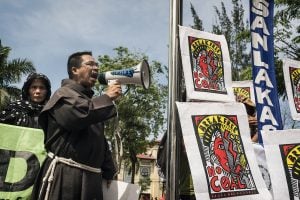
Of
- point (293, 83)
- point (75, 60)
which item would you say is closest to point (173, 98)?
point (75, 60)

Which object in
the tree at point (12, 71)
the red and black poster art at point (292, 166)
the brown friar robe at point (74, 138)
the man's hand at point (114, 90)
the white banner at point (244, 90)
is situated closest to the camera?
the brown friar robe at point (74, 138)

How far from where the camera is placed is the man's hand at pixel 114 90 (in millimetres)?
2485

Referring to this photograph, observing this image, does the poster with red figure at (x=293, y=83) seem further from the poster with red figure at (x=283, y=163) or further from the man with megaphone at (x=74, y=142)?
the man with megaphone at (x=74, y=142)

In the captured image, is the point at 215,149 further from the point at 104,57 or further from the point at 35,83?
the point at 104,57

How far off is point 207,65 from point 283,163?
0.89 metres

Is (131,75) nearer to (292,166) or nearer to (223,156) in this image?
(223,156)

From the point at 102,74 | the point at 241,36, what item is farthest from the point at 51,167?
the point at 241,36

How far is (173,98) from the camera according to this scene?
8.32 ft

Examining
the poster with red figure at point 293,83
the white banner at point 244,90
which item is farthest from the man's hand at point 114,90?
the white banner at point 244,90

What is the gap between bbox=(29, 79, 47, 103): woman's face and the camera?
3.31 metres

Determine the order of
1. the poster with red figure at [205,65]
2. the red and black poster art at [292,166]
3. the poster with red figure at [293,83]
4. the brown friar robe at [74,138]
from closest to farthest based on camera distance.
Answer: the brown friar robe at [74,138], the poster with red figure at [205,65], the red and black poster art at [292,166], the poster with red figure at [293,83]

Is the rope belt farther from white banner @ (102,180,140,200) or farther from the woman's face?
the woman's face

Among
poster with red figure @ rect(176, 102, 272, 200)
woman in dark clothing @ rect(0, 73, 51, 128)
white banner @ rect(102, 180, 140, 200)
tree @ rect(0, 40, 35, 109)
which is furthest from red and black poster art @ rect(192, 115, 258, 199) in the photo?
tree @ rect(0, 40, 35, 109)

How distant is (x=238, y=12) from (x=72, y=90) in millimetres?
13804
